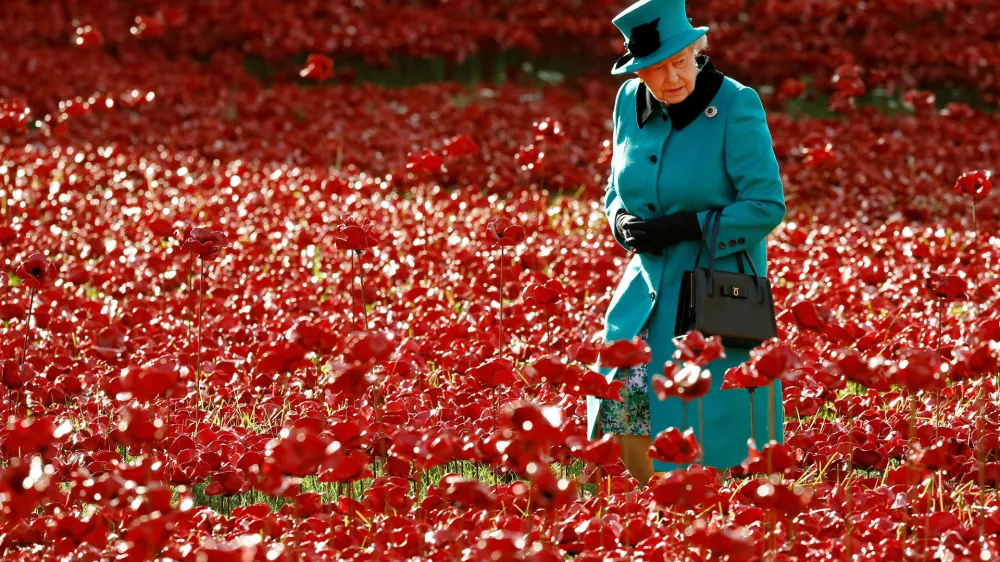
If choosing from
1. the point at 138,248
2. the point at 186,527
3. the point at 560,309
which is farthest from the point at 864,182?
the point at 186,527

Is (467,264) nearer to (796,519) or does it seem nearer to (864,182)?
(796,519)

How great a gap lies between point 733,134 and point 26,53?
34.4 feet

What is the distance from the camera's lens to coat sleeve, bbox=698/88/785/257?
3.48 meters

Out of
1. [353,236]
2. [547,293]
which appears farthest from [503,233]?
[353,236]

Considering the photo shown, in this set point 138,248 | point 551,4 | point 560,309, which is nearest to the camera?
point 560,309

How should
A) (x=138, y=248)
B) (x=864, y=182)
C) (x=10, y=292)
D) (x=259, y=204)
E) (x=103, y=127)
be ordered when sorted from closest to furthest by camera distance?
(x=10, y=292), (x=138, y=248), (x=259, y=204), (x=864, y=182), (x=103, y=127)

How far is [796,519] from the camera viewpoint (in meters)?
2.96

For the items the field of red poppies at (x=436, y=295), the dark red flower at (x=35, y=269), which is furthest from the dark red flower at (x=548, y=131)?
the dark red flower at (x=35, y=269)

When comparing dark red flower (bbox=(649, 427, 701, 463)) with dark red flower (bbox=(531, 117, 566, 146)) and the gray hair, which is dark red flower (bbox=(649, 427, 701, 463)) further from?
dark red flower (bbox=(531, 117, 566, 146))

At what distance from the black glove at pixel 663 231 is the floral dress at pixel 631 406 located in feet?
0.85

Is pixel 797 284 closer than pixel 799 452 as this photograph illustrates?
No

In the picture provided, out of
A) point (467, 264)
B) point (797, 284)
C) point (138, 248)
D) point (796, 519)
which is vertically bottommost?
point (796, 519)

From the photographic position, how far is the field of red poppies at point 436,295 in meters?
2.64

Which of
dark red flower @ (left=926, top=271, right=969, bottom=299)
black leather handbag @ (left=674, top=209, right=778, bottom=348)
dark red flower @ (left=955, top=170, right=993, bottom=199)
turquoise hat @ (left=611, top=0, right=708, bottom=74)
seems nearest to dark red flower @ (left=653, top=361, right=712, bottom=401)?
black leather handbag @ (left=674, top=209, right=778, bottom=348)
